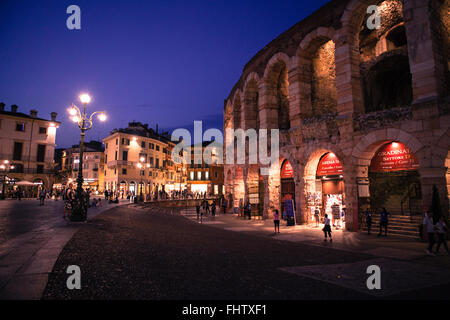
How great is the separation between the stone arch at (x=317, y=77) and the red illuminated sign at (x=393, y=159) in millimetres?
4840

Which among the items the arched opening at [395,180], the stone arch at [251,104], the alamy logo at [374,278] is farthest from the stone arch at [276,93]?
the alamy logo at [374,278]

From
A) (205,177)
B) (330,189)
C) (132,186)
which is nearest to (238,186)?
(330,189)

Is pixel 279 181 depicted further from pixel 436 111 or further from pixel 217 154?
pixel 217 154

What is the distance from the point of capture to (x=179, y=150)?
65.7 m

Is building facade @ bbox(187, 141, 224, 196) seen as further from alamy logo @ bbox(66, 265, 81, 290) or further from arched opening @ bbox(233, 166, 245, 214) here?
alamy logo @ bbox(66, 265, 81, 290)

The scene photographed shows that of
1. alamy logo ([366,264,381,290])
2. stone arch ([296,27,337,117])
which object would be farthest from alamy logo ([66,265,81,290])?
stone arch ([296,27,337,117])

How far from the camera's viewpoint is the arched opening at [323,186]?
50.3 ft

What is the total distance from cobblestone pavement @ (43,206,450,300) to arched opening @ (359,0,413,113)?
472 inches

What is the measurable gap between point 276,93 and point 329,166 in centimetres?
774

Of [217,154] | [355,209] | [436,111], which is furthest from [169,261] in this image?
[217,154]

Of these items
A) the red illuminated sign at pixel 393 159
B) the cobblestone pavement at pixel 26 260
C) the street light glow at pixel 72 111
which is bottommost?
the cobblestone pavement at pixel 26 260

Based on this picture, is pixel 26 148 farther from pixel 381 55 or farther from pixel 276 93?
pixel 381 55

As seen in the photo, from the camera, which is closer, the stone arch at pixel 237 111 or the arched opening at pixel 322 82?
the arched opening at pixel 322 82

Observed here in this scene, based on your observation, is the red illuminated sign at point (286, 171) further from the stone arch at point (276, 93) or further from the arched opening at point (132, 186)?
the arched opening at point (132, 186)
